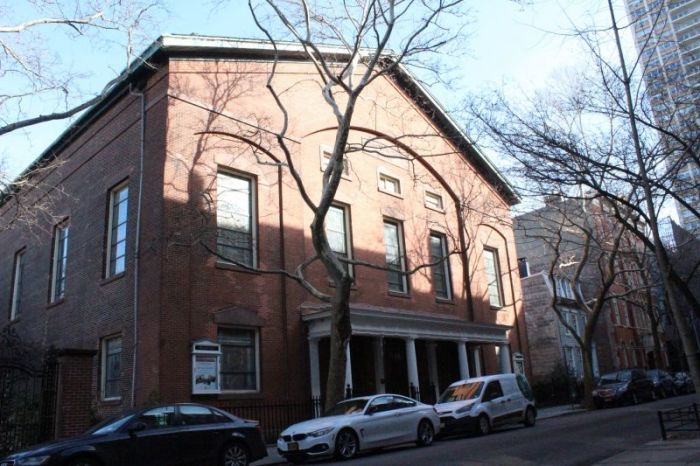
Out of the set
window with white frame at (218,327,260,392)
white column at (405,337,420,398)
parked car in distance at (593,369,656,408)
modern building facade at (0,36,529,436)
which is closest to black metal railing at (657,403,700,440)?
modern building facade at (0,36,529,436)

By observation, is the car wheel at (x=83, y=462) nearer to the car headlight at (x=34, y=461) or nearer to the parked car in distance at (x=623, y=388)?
the car headlight at (x=34, y=461)

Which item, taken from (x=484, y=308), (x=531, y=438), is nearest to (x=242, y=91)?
(x=531, y=438)

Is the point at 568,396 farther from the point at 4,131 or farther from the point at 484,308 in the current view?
the point at 4,131

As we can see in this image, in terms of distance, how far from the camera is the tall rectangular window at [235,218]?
19.5m

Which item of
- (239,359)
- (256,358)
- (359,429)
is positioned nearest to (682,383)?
(256,358)

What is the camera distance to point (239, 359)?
730 inches

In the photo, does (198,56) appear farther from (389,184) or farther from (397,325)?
(397,325)

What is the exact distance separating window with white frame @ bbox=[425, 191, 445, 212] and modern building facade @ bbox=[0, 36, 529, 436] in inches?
34.2

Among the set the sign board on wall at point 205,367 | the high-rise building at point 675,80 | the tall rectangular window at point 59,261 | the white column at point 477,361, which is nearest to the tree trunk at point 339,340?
the sign board on wall at point 205,367

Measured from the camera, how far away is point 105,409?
59.3 ft

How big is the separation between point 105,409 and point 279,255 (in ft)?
22.9

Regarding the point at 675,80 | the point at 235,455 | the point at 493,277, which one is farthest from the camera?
the point at 493,277

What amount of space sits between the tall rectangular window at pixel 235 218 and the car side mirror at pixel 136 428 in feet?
29.2

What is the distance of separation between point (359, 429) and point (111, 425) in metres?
5.27
